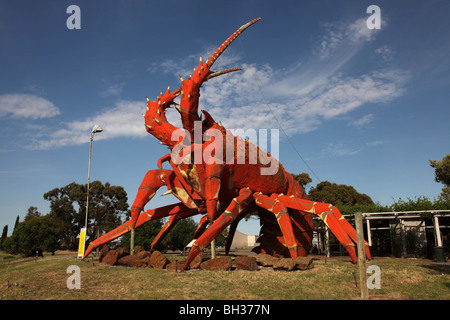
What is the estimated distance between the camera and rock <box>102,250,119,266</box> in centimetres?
1341

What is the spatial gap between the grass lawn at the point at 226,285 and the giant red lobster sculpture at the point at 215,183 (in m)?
1.78

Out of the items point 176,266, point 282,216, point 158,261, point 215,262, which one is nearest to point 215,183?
point 215,262

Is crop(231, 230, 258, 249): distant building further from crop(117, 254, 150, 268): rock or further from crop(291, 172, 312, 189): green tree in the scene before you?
crop(117, 254, 150, 268): rock

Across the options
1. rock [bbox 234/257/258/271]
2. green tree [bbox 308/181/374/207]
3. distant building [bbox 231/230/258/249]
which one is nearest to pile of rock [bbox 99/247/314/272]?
rock [bbox 234/257/258/271]

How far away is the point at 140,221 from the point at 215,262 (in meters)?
4.94

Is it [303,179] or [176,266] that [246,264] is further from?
[303,179]

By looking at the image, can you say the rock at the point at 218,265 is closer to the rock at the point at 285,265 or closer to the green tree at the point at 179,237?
the rock at the point at 285,265

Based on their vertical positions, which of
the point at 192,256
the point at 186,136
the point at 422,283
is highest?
the point at 186,136

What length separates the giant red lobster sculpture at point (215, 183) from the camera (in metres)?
12.8

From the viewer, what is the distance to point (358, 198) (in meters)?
43.6

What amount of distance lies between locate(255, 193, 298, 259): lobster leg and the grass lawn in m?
1.52

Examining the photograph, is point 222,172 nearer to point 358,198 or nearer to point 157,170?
point 157,170
